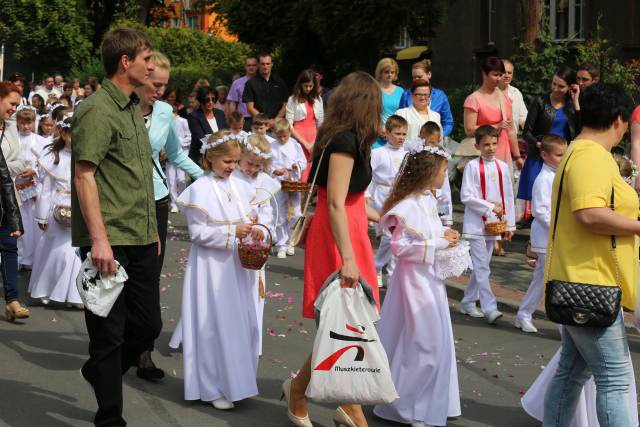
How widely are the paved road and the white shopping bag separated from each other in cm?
85

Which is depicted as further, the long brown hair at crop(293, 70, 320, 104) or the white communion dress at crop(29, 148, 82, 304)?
the long brown hair at crop(293, 70, 320, 104)

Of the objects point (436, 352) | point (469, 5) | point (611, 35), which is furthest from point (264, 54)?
point (469, 5)

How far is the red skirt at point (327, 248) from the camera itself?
5.69m

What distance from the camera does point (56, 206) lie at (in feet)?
31.6

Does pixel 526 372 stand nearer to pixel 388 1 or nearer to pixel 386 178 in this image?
pixel 386 178

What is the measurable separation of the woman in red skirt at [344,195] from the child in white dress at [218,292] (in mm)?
768

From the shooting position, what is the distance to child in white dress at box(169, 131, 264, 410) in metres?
6.53

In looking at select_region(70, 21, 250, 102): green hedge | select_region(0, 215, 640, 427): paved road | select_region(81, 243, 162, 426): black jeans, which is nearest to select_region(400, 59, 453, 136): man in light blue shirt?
select_region(0, 215, 640, 427): paved road

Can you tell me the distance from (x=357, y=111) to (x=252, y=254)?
1.34m

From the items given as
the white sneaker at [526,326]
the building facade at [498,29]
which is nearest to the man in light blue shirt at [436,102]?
the white sneaker at [526,326]

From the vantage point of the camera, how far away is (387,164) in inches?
417

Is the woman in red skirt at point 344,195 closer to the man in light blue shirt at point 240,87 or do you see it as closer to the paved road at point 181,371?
the paved road at point 181,371

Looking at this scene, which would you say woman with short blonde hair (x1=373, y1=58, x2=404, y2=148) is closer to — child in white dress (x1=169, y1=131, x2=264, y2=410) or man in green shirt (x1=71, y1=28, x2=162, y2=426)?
child in white dress (x1=169, y1=131, x2=264, y2=410)

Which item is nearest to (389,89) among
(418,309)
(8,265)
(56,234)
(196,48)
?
(56,234)
